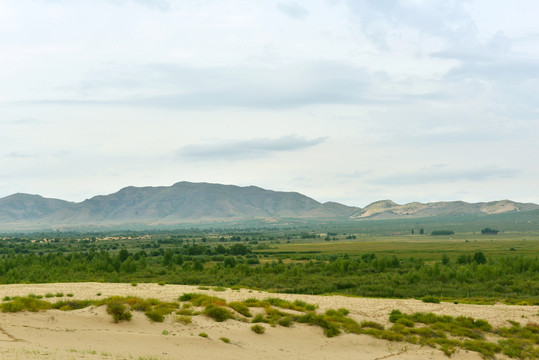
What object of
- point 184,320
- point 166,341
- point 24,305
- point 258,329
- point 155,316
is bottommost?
point 258,329

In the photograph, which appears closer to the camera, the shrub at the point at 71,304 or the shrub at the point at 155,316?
the shrub at the point at 155,316

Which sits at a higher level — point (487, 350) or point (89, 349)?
point (89, 349)

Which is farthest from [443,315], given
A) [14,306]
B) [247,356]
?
[14,306]

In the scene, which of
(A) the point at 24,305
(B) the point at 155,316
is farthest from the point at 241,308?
(A) the point at 24,305

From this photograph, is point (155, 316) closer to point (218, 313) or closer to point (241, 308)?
point (218, 313)

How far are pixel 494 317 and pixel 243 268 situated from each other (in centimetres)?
4188

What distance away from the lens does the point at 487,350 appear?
2441 centimetres

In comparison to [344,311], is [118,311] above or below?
above

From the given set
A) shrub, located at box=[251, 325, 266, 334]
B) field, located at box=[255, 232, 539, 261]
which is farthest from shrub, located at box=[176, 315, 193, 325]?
field, located at box=[255, 232, 539, 261]

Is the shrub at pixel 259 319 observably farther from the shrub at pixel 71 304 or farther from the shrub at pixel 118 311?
the shrub at pixel 71 304

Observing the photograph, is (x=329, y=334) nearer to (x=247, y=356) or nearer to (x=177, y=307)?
(x=247, y=356)

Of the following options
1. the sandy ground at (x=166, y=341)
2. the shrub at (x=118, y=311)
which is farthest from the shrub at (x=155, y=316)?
the shrub at (x=118, y=311)

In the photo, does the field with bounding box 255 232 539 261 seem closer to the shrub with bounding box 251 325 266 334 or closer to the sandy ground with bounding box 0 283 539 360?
the sandy ground with bounding box 0 283 539 360

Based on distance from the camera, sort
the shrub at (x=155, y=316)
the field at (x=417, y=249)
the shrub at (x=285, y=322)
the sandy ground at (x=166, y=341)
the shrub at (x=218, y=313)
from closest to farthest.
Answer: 1. the sandy ground at (x=166, y=341)
2. the shrub at (x=155, y=316)
3. the shrub at (x=218, y=313)
4. the shrub at (x=285, y=322)
5. the field at (x=417, y=249)
